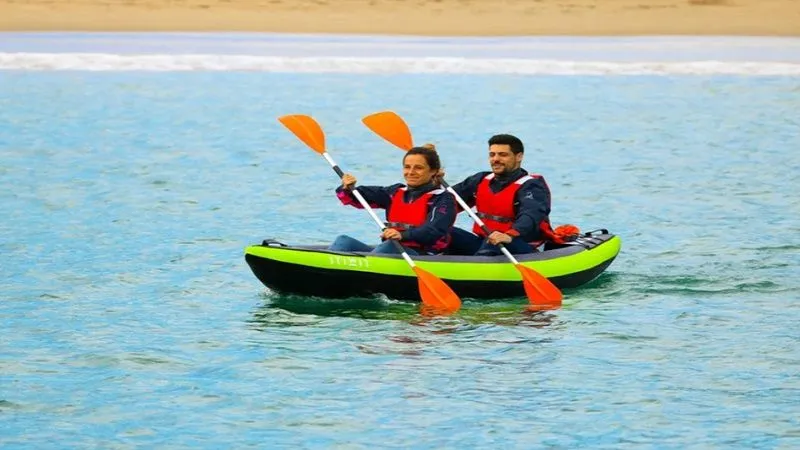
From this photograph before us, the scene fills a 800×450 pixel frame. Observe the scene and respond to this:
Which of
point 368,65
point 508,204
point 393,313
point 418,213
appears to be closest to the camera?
point 393,313

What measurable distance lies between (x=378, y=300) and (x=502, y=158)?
3.81 feet

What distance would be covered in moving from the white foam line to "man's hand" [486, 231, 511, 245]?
16475 millimetres

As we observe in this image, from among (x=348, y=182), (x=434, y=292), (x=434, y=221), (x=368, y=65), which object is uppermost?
(x=368, y=65)

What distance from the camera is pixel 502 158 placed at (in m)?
9.81

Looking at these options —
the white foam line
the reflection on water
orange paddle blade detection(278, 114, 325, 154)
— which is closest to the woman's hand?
the reflection on water

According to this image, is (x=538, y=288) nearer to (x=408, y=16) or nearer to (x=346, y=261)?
(x=346, y=261)

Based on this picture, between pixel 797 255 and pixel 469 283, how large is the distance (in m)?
3.36

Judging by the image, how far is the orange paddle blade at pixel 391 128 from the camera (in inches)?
416

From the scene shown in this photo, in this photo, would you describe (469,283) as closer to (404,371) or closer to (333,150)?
(404,371)

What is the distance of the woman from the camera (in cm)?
954

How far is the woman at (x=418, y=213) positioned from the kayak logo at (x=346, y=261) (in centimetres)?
24

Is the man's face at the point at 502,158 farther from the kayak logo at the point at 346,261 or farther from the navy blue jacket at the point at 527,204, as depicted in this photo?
the kayak logo at the point at 346,261

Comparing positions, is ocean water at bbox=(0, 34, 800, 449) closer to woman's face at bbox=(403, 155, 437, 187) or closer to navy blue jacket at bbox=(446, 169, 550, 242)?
navy blue jacket at bbox=(446, 169, 550, 242)

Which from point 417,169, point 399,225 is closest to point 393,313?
point 399,225
